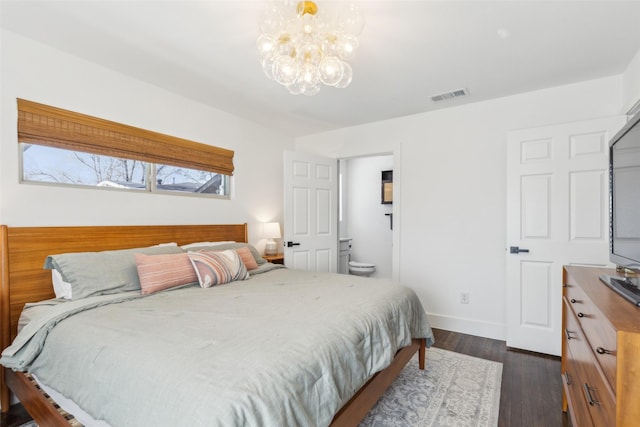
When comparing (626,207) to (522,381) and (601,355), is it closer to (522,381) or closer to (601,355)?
(601,355)

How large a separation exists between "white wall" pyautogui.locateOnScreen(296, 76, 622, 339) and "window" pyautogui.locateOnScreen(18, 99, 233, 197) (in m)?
2.22

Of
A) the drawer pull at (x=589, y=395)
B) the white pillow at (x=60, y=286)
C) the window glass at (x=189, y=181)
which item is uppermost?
the window glass at (x=189, y=181)

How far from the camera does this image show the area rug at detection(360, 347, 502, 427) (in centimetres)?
180

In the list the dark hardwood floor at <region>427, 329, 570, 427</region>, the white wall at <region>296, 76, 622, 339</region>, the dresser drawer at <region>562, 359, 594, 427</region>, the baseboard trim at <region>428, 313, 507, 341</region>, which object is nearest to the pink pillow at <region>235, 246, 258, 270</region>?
the white wall at <region>296, 76, 622, 339</region>

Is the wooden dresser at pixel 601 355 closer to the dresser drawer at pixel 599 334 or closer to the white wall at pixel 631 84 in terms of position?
the dresser drawer at pixel 599 334

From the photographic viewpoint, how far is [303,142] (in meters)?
4.50

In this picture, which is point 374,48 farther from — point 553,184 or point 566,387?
point 566,387

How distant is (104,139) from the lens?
242cm

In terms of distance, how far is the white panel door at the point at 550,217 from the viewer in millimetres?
2516

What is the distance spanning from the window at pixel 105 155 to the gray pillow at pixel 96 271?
0.66m

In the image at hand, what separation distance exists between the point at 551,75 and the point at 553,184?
929 mm

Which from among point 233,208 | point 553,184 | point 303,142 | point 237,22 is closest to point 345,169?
point 303,142

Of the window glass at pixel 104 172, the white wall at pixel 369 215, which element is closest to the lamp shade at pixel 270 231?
the window glass at pixel 104 172

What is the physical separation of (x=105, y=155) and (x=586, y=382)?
328 cm
